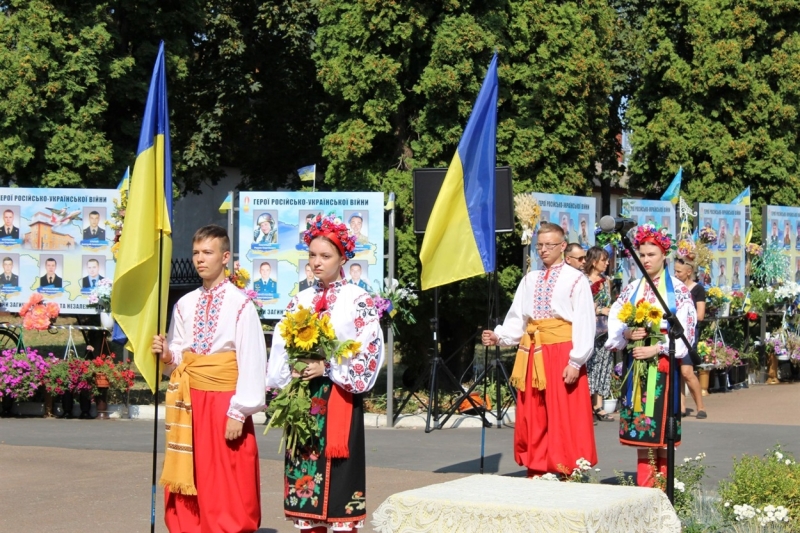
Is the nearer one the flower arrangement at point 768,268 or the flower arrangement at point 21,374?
the flower arrangement at point 21,374

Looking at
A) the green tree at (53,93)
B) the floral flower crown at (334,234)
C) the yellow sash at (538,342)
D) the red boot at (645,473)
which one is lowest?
the red boot at (645,473)

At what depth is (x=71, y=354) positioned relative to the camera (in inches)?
555

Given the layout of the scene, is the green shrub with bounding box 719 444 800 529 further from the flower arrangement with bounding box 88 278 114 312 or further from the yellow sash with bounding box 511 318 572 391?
the flower arrangement with bounding box 88 278 114 312

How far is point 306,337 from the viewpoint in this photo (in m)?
6.28

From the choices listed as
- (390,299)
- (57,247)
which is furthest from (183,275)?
(390,299)

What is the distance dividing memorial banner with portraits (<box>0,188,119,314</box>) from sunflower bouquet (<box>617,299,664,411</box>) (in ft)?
22.9

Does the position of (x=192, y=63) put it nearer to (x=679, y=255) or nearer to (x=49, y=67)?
(x=49, y=67)

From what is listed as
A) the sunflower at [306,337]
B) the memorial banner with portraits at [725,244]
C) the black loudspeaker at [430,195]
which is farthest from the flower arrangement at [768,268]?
the sunflower at [306,337]

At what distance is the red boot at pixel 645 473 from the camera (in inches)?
341

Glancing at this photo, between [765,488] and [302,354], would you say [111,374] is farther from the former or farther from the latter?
[765,488]

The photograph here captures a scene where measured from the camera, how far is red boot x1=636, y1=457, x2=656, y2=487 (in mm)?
8672

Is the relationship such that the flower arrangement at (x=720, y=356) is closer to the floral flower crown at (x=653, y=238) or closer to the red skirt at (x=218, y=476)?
the floral flower crown at (x=653, y=238)

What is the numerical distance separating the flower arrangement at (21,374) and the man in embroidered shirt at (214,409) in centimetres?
696

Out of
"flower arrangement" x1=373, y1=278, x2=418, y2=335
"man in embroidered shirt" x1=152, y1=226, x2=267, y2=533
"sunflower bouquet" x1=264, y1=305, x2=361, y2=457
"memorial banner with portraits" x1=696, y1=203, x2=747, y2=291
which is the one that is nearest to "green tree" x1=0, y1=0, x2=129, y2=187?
"flower arrangement" x1=373, y1=278, x2=418, y2=335
